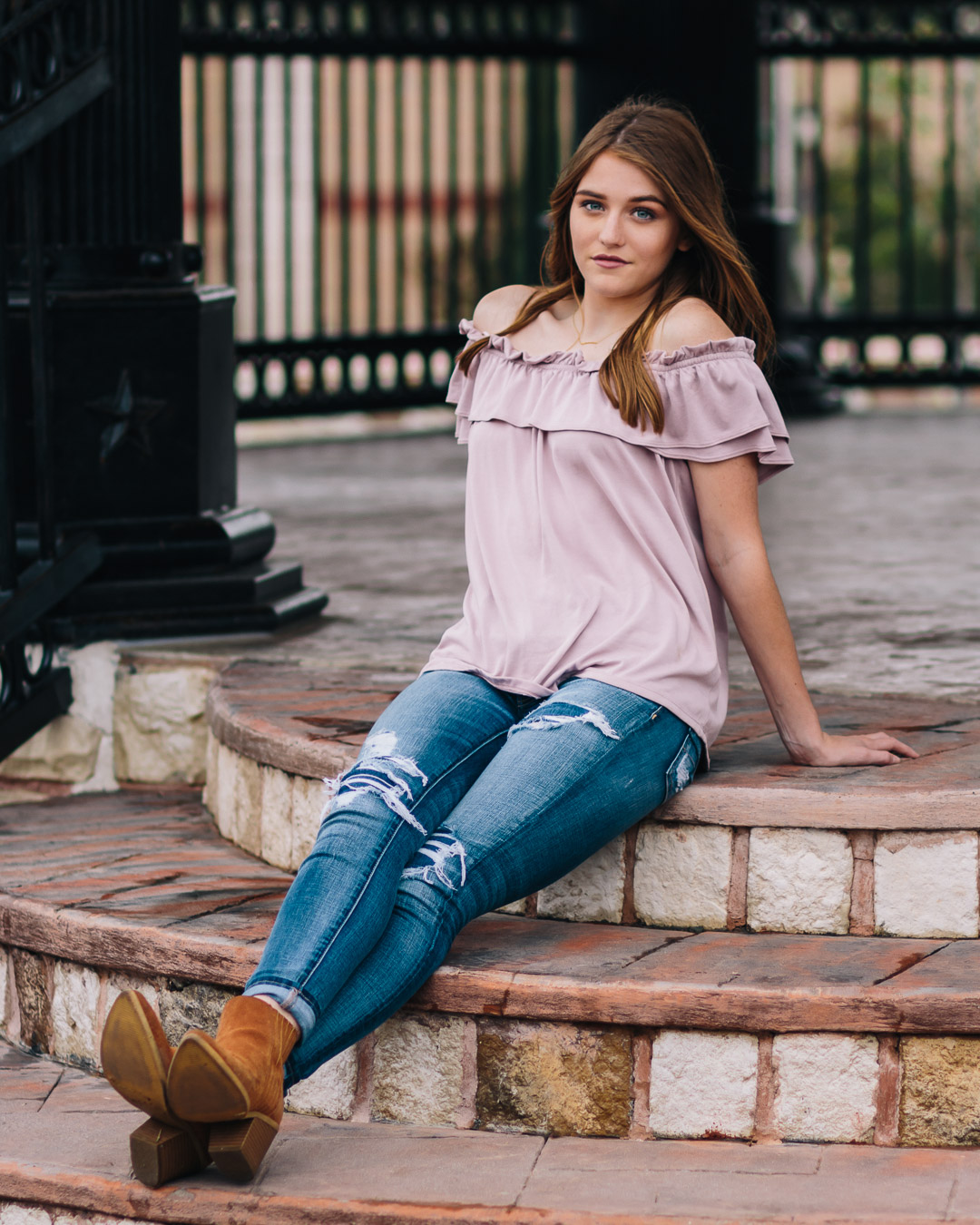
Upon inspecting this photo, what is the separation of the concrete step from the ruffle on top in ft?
3.28

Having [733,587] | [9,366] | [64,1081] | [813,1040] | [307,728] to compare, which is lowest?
[64,1081]

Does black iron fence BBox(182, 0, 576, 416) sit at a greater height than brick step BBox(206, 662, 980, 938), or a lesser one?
greater

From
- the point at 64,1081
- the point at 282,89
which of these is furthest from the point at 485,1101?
the point at 282,89

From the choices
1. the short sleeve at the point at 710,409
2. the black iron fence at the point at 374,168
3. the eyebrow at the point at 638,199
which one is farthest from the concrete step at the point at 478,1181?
the black iron fence at the point at 374,168

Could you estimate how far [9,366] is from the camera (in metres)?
3.80

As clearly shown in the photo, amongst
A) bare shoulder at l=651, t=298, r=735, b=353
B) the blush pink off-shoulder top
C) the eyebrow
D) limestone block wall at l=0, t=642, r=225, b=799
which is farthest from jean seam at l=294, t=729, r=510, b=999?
limestone block wall at l=0, t=642, r=225, b=799

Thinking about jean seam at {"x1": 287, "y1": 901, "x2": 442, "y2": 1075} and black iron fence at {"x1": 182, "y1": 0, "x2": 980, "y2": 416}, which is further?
black iron fence at {"x1": 182, "y1": 0, "x2": 980, "y2": 416}

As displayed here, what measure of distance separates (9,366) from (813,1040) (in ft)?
7.17

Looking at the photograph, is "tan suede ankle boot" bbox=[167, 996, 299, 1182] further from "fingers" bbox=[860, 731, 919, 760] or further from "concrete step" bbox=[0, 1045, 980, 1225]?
"fingers" bbox=[860, 731, 919, 760]

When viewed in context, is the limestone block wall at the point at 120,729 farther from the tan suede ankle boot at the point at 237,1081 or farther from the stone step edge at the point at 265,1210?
the tan suede ankle boot at the point at 237,1081

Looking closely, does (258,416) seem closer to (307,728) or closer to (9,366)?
(9,366)

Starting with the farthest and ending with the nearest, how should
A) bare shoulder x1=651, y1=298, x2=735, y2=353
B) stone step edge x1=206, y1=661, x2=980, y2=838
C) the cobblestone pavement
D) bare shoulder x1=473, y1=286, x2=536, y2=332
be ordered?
1. the cobblestone pavement
2. bare shoulder x1=473, y1=286, x2=536, y2=332
3. bare shoulder x1=651, y1=298, x2=735, y2=353
4. stone step edge x1=206, y1=661, x2=980, y2=838

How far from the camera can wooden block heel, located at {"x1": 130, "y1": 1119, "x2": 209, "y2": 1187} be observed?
7.76ft

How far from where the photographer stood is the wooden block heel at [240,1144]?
232cm
